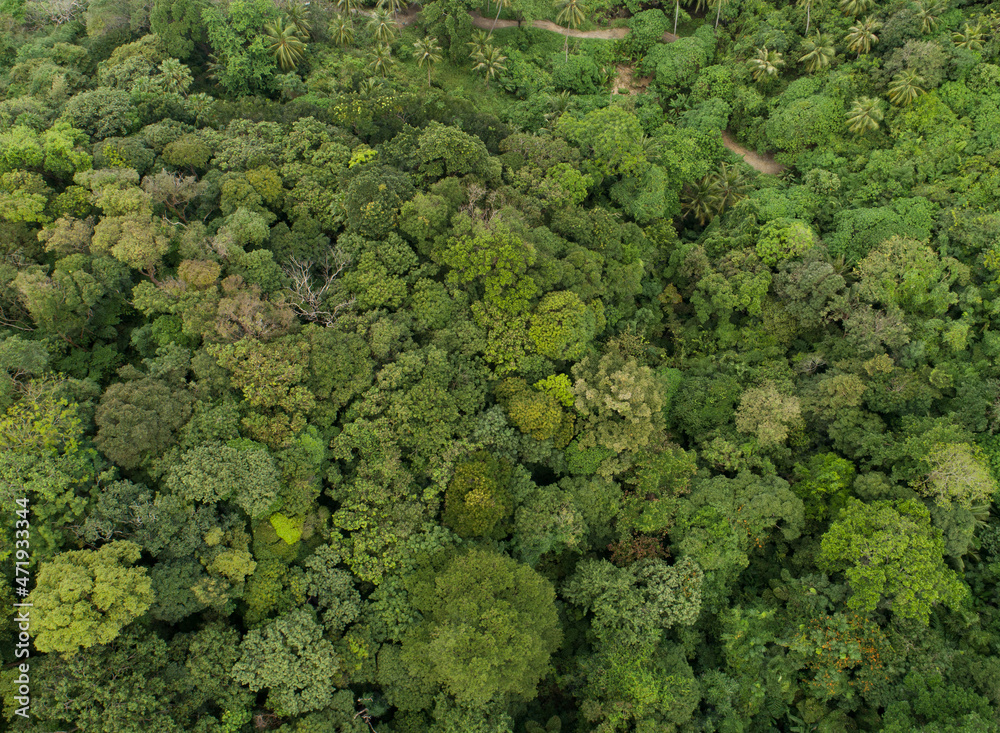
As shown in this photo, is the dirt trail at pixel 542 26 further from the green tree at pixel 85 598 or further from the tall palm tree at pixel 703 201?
the green tree at pixel 85 598

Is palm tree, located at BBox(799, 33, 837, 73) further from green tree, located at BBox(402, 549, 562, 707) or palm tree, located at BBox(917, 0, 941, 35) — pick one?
green tree, located at BBox(402, 549, 562, 707)

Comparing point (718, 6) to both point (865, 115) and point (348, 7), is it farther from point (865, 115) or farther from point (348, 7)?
point (348, 7)

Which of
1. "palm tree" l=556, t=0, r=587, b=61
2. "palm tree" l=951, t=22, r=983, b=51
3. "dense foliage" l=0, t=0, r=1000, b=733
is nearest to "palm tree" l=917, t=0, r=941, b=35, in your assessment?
"dense foliage" l=0, t=0, r=1000, b=733

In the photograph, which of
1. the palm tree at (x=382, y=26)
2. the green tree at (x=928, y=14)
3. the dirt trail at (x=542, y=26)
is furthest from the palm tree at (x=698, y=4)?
the palm tree at (x=382, y=26)

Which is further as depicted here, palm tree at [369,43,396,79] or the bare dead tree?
palm tree at [369,43,396,79]

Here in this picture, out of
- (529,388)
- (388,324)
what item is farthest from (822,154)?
(388,324)
